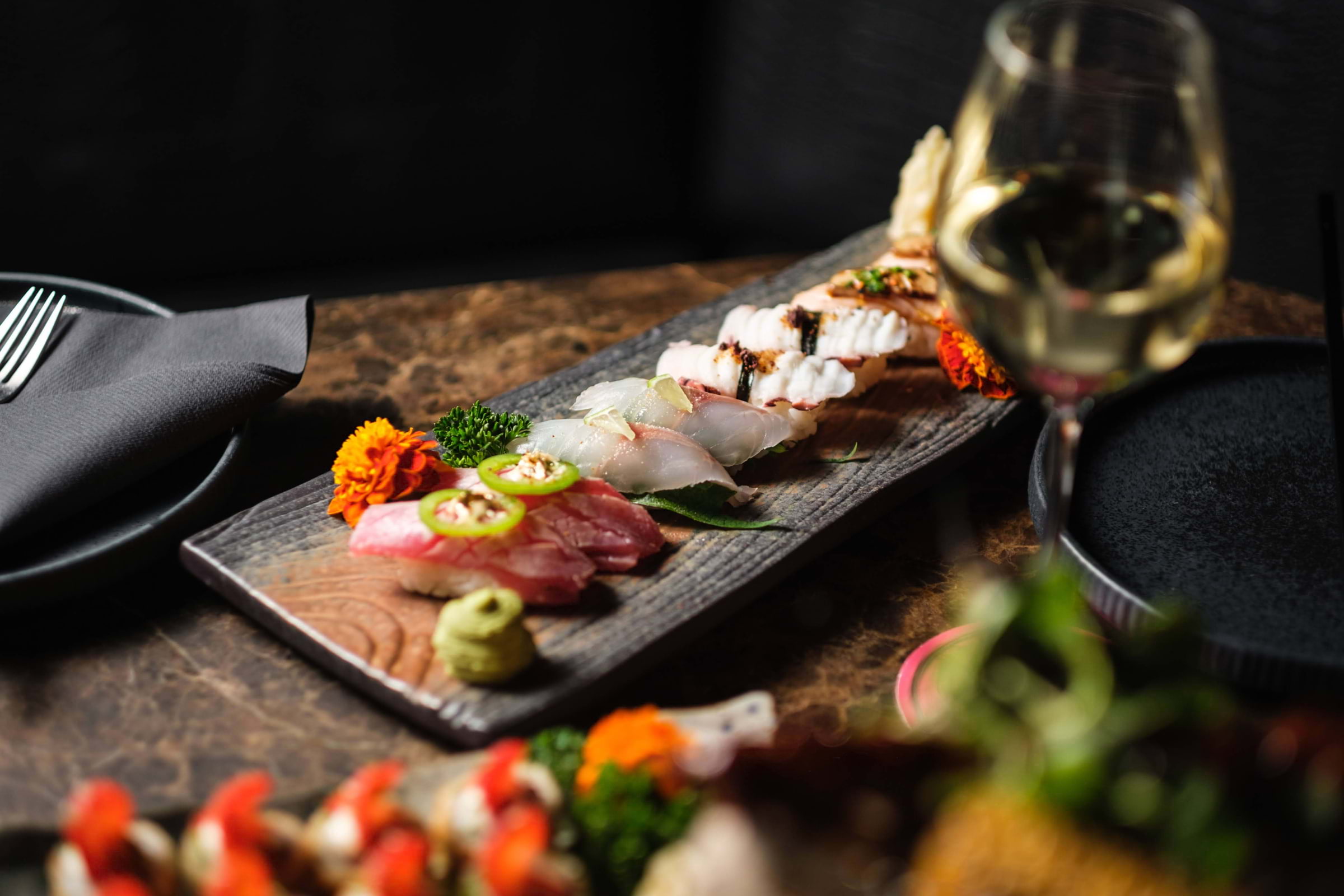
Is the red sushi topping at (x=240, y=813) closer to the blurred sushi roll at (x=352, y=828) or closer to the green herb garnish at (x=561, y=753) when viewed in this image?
the blurred sushi roll at (x=352, y=828)

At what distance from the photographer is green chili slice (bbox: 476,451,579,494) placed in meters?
Answer: 1.29

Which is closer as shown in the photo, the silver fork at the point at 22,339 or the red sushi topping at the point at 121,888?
the red sushi topping at the point at 121,888

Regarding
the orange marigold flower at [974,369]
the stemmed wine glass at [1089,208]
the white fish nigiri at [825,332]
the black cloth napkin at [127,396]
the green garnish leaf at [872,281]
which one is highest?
the stemmed wine glass at [1089,208]

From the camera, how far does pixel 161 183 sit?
323 centimetres

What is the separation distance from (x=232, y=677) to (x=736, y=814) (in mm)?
677

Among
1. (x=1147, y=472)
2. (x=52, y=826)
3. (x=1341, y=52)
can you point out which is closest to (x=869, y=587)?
(x=1147, y=472)

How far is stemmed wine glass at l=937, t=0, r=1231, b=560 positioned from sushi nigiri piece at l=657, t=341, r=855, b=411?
2.07 ft

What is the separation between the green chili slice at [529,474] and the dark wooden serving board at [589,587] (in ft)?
0.39

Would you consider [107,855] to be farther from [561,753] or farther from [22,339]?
[22,339]

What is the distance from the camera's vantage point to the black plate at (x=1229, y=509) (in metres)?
1.11

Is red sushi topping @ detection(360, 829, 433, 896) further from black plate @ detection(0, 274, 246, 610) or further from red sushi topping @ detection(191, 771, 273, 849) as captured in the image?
black plate @ detection(0, 274, 246, 610)

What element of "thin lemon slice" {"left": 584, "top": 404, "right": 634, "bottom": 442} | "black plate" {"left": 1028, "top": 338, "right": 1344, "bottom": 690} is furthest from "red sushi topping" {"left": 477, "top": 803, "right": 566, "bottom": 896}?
"thin lemon slice" {"left": 584, "top": 404, "right": 634, "bottom": 442}

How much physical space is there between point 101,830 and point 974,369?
1.28 metres

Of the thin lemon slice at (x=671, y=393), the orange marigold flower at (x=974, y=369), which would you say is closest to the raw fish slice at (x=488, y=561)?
the thin lemon slice at (x=671, y=393)
